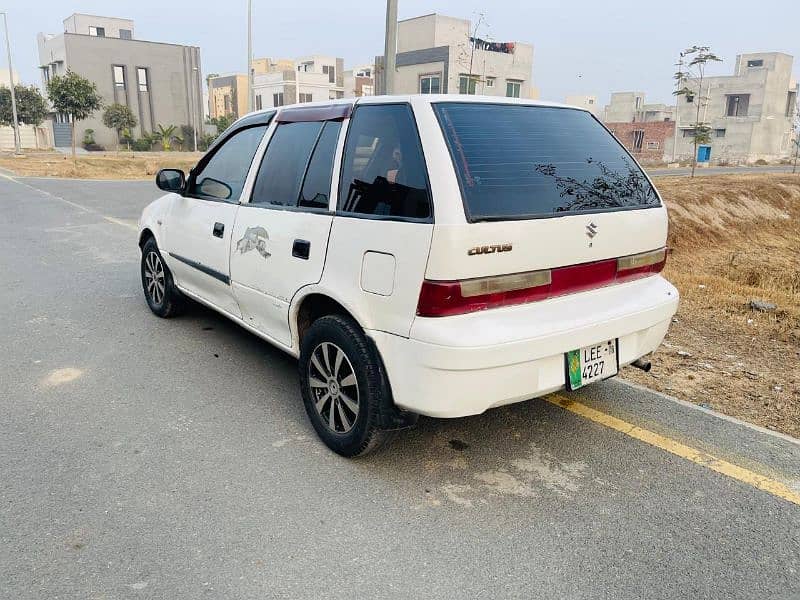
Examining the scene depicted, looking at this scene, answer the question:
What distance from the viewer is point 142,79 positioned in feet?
214

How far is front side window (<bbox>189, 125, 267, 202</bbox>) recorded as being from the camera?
426 centimetres

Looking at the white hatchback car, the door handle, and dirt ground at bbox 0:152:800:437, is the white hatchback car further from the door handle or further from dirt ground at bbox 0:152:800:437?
dirt ground at bbox 0:152:800:437

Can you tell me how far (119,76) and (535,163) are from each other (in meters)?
70.4

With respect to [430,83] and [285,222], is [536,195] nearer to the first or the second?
[285,222]

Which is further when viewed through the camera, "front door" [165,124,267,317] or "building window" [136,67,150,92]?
"building window" [136,67,150,92]

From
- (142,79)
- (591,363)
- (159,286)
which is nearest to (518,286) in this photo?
(591,363)

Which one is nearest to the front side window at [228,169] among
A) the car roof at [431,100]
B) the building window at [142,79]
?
the car roof at [431,100]

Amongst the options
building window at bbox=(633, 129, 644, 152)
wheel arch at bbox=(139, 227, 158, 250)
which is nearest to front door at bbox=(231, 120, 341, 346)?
wheel arch at bbox=(139, 227, 158, 250)

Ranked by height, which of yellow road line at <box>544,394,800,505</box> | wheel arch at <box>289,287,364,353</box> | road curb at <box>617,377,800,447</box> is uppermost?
wheel arch at <box>289,287,364,353</box>

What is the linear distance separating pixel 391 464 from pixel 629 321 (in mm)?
1412

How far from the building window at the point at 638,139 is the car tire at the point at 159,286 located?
2752 inches

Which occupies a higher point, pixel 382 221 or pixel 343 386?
pixel 382 221

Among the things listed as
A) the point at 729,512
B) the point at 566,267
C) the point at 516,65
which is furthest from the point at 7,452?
the point at 516,65

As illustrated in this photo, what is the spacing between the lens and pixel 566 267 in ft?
10.1
